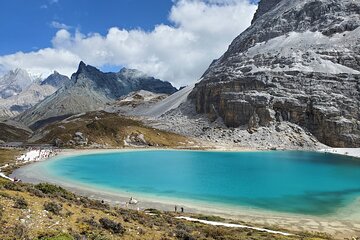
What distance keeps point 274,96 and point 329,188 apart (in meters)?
94.2

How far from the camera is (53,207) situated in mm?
16875

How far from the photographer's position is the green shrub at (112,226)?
54.3 ft

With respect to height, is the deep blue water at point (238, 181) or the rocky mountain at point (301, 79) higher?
the rocky mountain at point (301, 79)

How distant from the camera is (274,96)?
139 m

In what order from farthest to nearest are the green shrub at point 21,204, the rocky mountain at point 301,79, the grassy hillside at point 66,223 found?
the rocky mountain at point 301,79
the green shrub at point 21,204
the grassy hillside at point 66,223

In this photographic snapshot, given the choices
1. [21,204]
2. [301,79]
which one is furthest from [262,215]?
[301,79]

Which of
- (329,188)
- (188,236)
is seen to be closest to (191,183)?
(329,188)

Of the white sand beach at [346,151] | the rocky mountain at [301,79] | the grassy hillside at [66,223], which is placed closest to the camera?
the grassy hillside at [66,223]

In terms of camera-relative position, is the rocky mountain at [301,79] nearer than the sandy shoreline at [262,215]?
No

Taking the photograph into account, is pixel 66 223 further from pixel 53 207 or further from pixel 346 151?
pixel 346 151

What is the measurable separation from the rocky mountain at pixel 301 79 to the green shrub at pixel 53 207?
121m

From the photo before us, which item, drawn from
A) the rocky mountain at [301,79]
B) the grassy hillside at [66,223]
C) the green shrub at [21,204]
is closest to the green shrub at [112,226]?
the grassy hillside at [66,223]

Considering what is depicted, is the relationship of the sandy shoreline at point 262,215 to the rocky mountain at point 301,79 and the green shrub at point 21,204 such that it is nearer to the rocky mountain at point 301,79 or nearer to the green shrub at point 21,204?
the green shrub at point 21,204

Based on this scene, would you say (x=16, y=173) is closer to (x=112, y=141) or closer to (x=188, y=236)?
(x=188, y=236)
